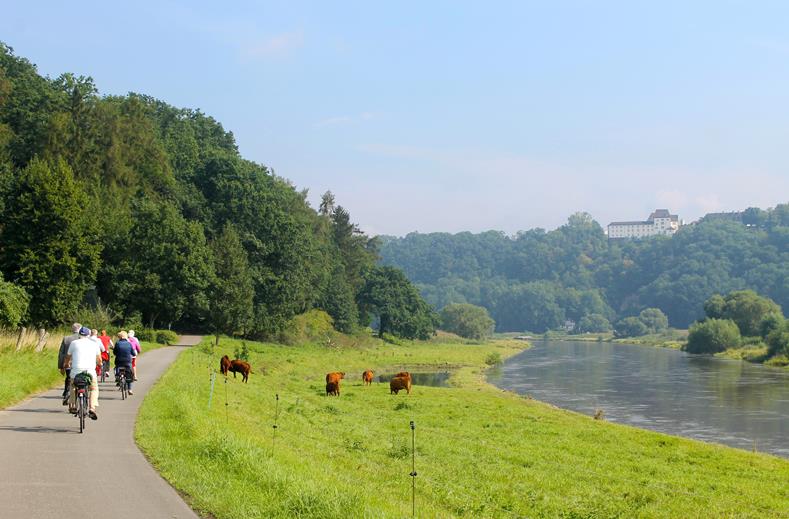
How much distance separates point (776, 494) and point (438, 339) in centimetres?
12970

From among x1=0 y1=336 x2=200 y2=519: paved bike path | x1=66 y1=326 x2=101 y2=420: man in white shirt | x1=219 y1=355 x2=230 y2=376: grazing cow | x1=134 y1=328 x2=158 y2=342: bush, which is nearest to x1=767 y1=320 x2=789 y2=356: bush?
x1=134 y1=328 x2=158 y2=342: bush

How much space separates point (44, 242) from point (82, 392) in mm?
31159

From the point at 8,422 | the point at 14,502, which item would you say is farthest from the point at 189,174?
the point at 14,502

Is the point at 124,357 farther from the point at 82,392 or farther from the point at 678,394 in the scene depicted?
the point at 678,394

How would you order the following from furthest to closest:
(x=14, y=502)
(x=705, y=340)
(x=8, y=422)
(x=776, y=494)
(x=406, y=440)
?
(x=705, y=340) < (x=406, y=440) < (x=776, y=494) < (x=8, y=422) < (x=14, y=502)

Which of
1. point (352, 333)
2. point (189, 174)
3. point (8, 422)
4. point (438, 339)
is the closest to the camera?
point (8, 422)

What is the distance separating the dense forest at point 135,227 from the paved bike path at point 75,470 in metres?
22.7

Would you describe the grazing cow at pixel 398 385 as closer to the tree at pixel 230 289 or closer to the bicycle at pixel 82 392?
the tree at pixel 230 289

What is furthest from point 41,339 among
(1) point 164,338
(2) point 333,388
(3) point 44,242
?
(1) point 164,338

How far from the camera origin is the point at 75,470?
45.5 ft

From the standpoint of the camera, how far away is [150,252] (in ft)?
224

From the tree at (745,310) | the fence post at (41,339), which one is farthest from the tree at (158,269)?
the tree at (745,310)

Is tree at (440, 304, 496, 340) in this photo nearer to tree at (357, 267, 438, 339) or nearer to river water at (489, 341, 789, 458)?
tree at (357, 267, 438, 339)

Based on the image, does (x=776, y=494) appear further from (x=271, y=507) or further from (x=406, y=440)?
(x=271, y=507)
